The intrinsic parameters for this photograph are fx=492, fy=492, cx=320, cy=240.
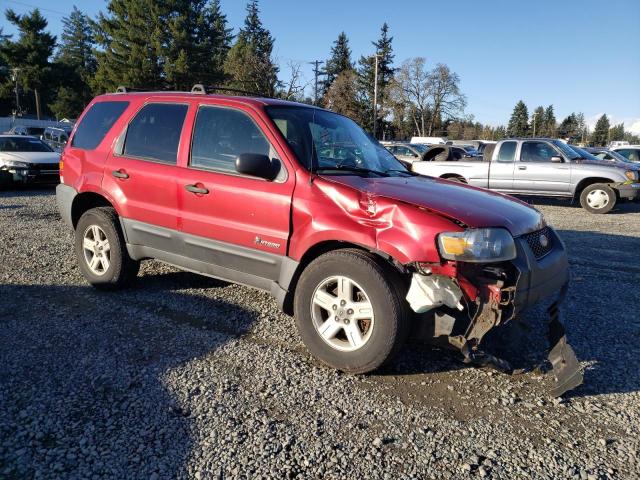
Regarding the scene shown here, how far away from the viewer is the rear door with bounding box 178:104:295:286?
376cm

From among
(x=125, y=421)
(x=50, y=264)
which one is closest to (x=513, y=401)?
(x=125, y=421)

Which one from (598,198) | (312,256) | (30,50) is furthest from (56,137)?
(30,50)

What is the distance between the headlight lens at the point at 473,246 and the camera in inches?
A: 120

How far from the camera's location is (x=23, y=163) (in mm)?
13781

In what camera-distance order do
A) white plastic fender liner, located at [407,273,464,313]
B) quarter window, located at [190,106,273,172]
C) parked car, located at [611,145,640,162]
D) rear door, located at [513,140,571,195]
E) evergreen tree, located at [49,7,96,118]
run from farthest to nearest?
1. evergreen tree, located at [49,7,96,118]
2. parked car, located at [611,145,640,162]
3. rear door, located at [513,140,571,195]
4. quarter window, located at [190,106,273,172]
5. white plastic fender liner, located at [407,273,464,313]

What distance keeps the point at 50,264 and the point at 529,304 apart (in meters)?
5.46

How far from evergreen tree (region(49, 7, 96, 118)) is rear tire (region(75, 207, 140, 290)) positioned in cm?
4996

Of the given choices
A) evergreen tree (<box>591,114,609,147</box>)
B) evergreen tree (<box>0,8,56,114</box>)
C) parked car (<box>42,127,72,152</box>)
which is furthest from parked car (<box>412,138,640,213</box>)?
evergreen tree (<box>591,114,609,147</box>)

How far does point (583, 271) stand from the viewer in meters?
6.34

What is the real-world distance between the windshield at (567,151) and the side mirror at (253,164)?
11342mm

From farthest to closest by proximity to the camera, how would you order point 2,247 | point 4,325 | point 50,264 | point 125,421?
point 2,247
point 50,264
point 4,325
point 125,421

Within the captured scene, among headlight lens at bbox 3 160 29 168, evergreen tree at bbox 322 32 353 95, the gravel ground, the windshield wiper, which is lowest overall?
the gravel ground

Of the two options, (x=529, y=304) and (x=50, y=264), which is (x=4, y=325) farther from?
(x=529, y=304)

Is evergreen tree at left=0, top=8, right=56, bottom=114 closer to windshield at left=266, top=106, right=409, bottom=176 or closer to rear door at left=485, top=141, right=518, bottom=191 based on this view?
rear door at left=485, top=141, right=518, bottom=191
